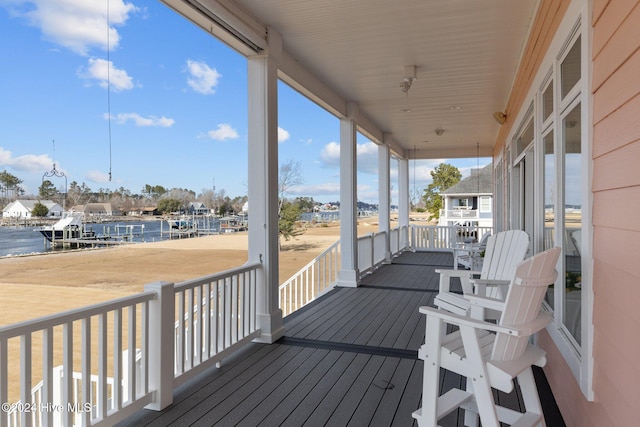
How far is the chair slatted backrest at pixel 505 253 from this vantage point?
2797 mm

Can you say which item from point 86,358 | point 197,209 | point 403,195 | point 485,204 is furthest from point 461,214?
point 86,358

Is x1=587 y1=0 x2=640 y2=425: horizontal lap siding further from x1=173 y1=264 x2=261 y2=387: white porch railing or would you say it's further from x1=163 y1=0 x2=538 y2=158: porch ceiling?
x1=173 y1=264 x2=261 y2=387: white porch railing

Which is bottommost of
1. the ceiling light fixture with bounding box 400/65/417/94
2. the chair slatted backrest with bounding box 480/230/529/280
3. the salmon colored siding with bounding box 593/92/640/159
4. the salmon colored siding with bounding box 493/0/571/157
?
the chair slatted backrest with bounding box 480/230/529/280

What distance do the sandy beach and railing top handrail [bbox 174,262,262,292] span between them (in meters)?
0.18

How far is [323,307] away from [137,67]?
10.8 feet

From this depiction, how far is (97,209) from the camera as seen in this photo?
2.54m

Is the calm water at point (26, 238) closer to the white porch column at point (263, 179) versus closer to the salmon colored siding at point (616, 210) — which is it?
the white porch column at point (263, 179)

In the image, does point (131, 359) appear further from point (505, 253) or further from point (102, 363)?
point (505, 253)

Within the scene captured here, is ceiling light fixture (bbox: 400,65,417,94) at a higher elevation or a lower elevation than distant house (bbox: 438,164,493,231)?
higher

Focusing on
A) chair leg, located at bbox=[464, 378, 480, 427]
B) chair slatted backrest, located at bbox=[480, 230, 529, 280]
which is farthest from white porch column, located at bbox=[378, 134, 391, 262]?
chair leg, located at bbox=[464, 378, 480, 427]

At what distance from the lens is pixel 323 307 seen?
16.0 feet

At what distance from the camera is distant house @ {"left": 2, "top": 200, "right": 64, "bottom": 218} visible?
2014mm

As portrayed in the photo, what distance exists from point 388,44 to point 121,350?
11.3ft

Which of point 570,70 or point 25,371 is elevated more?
point 570,70
